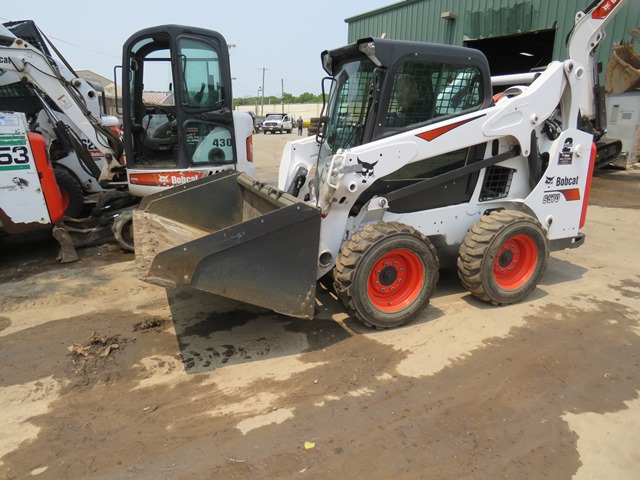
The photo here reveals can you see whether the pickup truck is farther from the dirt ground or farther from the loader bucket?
the loader bucket

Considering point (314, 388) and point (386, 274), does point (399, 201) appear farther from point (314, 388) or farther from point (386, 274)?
point (314, 388)

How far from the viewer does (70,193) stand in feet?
22.7

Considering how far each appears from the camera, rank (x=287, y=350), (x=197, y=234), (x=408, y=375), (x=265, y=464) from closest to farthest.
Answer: (x=265, y=464) → (x=408, y=375) → (x=287, y=350) → (x=197, y=234)

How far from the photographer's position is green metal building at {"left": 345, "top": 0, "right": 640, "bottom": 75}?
12.2m

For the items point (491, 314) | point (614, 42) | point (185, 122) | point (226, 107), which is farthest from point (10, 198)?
point (614, 42)

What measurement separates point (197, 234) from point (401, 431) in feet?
8.96

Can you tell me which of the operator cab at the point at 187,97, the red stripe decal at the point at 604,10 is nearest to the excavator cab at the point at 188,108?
Result: the operator cab at the point at 187,97

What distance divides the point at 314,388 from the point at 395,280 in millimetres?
1232

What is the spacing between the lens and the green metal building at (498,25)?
12.2 m

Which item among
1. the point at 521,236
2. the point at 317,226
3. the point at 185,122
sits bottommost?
the point at 521,236

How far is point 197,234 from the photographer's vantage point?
175 inches

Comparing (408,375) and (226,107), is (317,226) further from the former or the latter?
(226,107)

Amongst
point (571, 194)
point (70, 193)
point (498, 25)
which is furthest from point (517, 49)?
point (70, 193)

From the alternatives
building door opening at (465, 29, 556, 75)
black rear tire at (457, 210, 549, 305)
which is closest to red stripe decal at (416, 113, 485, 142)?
black rear tire at (457, 210, 549, 305)
